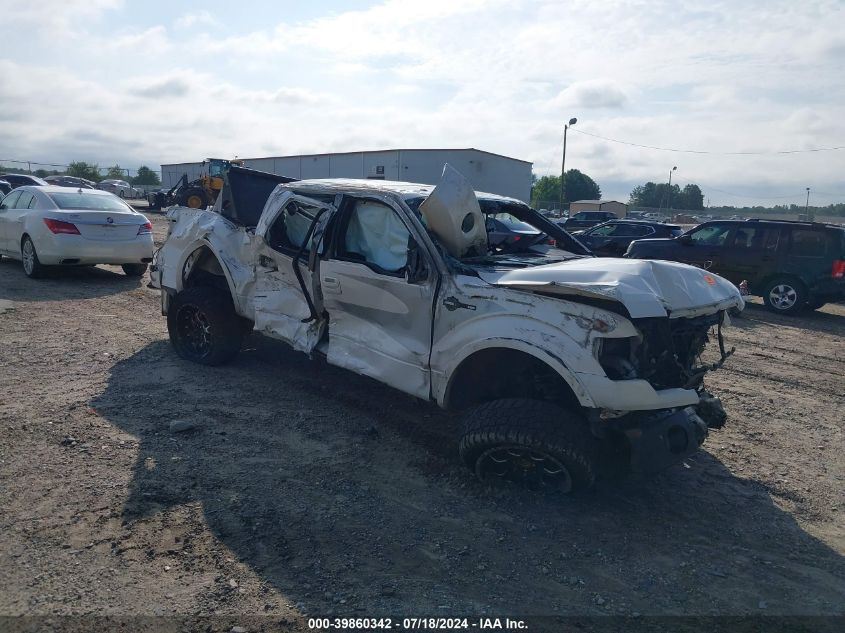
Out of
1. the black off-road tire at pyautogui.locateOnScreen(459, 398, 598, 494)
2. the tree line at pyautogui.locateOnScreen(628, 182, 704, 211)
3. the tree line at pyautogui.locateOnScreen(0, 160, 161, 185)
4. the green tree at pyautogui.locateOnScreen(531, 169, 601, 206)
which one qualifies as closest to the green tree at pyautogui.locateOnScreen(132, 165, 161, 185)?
the tree line at pyautogui.locateOnScreen(0, 160, 161, 185)

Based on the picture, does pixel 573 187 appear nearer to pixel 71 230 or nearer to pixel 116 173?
pixel 116 173

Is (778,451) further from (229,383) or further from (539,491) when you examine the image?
(229,383)

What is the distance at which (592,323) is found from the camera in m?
3.49

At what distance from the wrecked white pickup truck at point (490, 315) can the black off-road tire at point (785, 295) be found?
7.88m

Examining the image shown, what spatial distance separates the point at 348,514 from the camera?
371 centimetres

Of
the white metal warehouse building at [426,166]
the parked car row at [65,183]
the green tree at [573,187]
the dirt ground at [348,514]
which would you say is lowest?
the dirt ground at [348,514]

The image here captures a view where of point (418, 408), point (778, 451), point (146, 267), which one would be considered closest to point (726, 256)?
point (778, 451)

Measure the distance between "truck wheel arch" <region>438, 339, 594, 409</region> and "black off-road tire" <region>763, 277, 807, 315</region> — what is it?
9274 mm

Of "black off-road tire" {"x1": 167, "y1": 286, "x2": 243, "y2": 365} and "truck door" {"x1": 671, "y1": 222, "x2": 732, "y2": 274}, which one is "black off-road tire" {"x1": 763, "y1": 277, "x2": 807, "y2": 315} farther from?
"black off-road tire" {"x1": 167, "y1": 286, "x2": 243, "y2": 365}

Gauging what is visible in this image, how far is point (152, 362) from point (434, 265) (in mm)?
3654

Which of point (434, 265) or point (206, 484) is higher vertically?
point (434, 265)

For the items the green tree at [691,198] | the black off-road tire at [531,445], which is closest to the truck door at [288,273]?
the black off-road tire at [531,445]

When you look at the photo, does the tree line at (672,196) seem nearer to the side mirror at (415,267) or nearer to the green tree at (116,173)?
the green tree at (116,173)

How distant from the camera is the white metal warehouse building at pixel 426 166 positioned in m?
37.8
